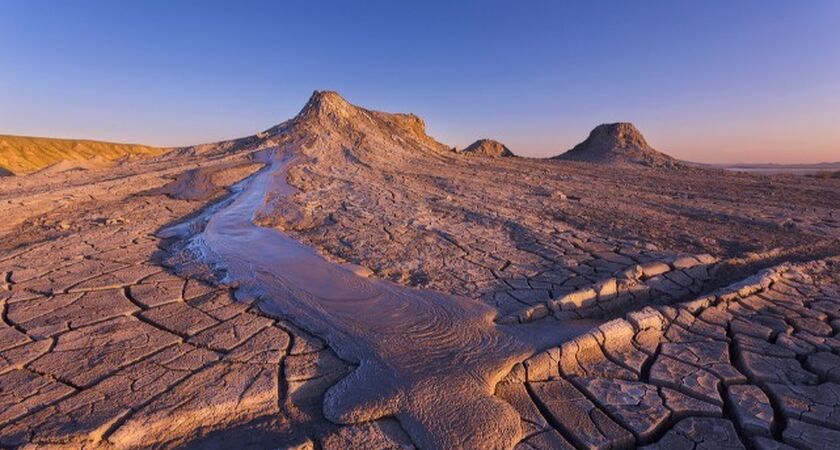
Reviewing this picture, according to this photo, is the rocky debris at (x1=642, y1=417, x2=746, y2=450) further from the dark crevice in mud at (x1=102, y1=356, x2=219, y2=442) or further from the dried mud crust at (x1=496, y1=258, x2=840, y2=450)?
the dark crevice in mud at (x1=102, y1=356, x2=219, y2=442)

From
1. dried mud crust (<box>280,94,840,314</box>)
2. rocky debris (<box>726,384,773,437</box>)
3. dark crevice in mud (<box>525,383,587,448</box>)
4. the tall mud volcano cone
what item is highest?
the tall mud volcano cone

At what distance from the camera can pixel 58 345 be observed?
2562 millimetres

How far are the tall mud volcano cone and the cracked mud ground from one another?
11.3 meters

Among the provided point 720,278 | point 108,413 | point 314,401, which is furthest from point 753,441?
point 108,413

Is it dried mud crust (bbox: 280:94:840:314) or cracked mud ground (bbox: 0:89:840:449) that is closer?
cracked mud ground (bbox: 0:89:840:449)

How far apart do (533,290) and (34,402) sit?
328 cm

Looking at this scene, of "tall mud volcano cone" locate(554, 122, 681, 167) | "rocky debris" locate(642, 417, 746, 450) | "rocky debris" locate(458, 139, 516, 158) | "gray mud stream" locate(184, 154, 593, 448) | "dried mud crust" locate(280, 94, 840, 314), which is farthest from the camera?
"rocky debris" locate(458, 139, 516, 158)

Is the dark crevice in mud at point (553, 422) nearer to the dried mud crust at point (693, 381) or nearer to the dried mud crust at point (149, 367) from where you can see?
the dried mud crust at point (693, 381)

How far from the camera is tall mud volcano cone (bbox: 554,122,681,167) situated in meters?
17.5

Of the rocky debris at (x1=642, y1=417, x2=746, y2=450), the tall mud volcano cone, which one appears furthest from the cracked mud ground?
the tall mud volcano cone

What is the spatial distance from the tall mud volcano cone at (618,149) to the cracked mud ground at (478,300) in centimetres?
1131

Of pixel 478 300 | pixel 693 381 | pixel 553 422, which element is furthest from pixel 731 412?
pixel 478 300

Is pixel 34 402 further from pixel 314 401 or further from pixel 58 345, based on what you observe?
pixel 314 401

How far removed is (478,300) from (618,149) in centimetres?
1913
